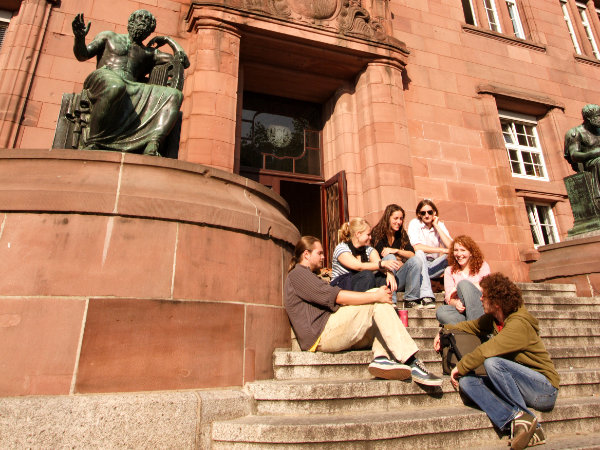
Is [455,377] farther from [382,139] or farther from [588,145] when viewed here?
[588,145]

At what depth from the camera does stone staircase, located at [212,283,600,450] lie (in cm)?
249

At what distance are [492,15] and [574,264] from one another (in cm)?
901

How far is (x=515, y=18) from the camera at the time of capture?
12820 mm

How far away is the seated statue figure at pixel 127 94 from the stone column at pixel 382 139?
470 cm

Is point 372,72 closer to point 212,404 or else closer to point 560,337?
point 560,337

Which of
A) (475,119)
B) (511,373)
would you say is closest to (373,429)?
(511,373)

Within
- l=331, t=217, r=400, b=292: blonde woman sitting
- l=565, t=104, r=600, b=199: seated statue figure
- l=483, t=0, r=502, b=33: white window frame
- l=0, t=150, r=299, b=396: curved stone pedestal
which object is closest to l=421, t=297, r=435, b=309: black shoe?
l=331, t=217, r=400, b=292: blonde woman sitting

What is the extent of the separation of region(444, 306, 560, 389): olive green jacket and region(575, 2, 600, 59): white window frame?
Answer: 1517 centimetres

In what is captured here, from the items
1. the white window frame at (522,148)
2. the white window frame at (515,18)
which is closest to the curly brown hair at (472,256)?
the white window frame at (522,148)

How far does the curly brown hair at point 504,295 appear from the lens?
3070 millimetres

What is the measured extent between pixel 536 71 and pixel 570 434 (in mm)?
11795

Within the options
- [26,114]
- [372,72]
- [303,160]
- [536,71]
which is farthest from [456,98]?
[26,114]

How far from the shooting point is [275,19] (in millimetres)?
7879

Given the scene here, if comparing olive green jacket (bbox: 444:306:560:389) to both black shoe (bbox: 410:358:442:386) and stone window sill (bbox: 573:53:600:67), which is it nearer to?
black shoe (bbox: 410:358:442:386)
